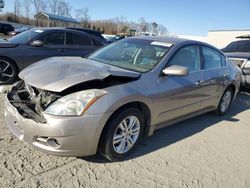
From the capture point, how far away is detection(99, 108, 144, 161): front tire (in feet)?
10.4

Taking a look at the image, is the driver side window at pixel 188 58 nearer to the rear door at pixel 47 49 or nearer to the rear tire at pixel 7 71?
the rear door at pixel 47 49

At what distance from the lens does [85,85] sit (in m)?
3.12

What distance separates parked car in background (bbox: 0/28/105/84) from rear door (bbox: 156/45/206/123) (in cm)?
403

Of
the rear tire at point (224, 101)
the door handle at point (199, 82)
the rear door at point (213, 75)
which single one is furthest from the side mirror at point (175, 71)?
the rear tire at point (224, 101)

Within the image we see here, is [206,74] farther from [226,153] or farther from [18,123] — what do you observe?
[18,123]

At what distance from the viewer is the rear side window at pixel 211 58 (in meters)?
4.84

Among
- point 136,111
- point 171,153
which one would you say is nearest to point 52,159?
point 136,111

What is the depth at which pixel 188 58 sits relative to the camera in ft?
14.5

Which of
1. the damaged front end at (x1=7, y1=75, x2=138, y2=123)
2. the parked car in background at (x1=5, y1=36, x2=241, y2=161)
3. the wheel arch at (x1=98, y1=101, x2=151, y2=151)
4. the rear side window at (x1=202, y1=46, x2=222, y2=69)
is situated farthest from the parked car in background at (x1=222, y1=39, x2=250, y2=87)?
the damaged front end at (x1=7, y1=75, x2=138, y2=123)

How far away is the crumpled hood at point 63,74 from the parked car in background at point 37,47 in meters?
3.21

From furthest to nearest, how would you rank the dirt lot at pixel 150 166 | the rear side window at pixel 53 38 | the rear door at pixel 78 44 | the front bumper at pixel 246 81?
the rear door at pixel 78 44 < the front bumper at pixel 246 81 < the rear side window at pixel 53 38 < the dirt lot at pixel 150 166

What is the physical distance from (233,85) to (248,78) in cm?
199

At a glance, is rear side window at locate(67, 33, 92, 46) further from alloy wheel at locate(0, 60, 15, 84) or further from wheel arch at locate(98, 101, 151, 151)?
wheel arch at locate(98, 101, 151, 151)

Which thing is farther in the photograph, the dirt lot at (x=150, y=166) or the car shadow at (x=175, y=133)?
the car shadow at (x=175, y=133)
